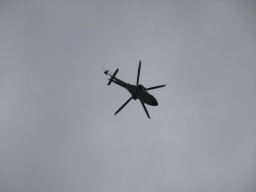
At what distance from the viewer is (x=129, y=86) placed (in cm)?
3478

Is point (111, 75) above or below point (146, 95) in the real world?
above

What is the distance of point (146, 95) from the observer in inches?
1356

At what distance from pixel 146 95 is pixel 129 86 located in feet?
12.1

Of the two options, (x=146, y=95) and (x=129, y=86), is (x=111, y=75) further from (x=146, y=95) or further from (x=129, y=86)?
(x=146, y=95)

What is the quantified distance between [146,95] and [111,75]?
775 centimetres

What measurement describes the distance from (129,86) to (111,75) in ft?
13.3

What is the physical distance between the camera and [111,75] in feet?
114

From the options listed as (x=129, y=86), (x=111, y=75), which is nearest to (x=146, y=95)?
(x=129, y=86)
